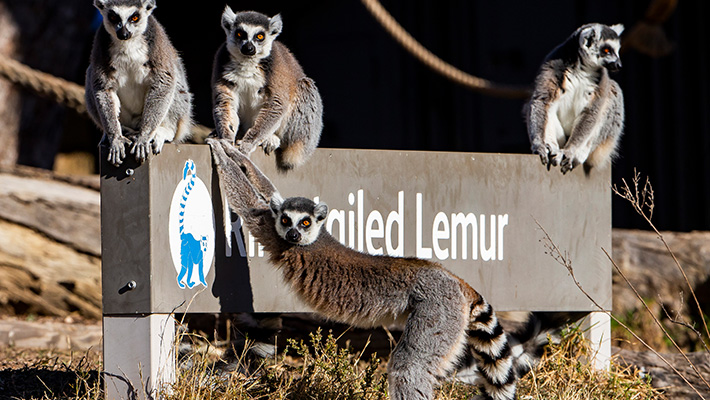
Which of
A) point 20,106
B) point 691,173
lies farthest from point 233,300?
point 691,173

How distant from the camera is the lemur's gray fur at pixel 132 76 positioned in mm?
4102

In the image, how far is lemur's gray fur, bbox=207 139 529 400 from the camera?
3.63 m

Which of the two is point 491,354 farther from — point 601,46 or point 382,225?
point 601,46

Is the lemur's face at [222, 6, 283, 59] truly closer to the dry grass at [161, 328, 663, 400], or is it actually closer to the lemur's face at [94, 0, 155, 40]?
the lemur's face at [94, 0, 155, 40]

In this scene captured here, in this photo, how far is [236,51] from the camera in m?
4.61

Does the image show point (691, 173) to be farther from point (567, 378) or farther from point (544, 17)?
point (567, 378)

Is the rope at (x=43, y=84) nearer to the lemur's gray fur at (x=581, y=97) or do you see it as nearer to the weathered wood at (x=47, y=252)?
the weathered wood at (x=47, y=252)

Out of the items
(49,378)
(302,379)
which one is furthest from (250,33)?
(49,378)

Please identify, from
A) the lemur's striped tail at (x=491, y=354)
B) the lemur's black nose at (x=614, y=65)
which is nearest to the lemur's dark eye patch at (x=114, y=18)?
the lemur's striped tail at (x=491, y=354)

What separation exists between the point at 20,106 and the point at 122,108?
13.3 ft

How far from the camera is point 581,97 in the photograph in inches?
213

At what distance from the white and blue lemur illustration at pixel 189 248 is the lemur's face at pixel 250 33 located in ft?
2.91

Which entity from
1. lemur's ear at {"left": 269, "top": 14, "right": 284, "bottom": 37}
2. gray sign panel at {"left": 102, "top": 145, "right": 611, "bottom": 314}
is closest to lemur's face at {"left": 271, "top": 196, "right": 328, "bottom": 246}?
gray sign panel at {"left": 102, "top": 145, "right": 611, "bottom": 314}

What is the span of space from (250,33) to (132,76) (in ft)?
2.29
